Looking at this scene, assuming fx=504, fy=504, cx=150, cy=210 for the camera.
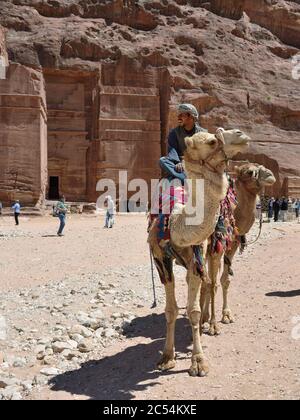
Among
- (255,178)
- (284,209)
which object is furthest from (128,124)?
(255,178)

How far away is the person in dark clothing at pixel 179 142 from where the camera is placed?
6016mm

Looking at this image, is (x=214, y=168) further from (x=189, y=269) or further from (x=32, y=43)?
(x=32, y=43)

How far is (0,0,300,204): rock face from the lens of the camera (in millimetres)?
34656

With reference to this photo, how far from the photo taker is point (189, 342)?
22.3 feet

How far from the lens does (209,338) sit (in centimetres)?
671

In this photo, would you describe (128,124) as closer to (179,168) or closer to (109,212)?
(109,212)

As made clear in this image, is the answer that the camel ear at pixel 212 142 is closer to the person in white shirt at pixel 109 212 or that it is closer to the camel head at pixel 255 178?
the camel head at pixel 255 178

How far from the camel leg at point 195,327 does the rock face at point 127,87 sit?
2646 cm

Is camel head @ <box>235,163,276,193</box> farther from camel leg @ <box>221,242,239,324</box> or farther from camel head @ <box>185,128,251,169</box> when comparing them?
camel head @ <box>185,128,251,169</box>

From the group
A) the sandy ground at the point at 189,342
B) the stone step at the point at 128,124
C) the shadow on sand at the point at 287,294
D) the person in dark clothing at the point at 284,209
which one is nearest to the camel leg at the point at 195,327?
the sandy ground at the point at 189,342

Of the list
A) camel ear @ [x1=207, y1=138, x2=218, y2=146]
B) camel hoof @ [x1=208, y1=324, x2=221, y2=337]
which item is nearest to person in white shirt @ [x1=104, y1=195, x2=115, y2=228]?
camel hoof @ [x1=208, y1=324, x2=221, y2=337]

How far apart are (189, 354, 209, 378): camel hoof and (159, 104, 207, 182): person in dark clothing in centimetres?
204
